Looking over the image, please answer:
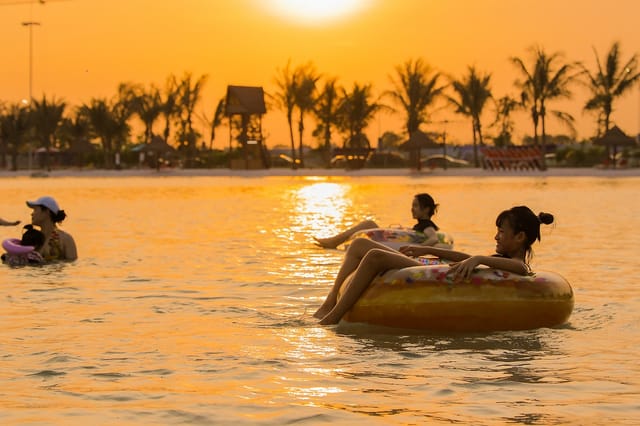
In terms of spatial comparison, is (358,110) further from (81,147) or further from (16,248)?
(16,248)

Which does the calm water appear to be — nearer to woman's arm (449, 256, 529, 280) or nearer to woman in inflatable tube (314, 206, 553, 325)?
woman in inflatable tube (314, 206, 553, 325)

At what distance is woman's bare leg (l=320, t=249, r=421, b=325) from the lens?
895 centimetres

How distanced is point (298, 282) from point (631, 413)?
22.8ft

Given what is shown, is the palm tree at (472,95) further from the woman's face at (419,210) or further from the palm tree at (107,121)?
the woman's face at (419,210)

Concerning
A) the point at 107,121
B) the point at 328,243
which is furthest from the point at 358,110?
the point at 328,243

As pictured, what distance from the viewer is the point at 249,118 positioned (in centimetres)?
7850

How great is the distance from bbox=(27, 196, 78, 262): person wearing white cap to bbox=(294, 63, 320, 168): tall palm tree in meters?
71.1

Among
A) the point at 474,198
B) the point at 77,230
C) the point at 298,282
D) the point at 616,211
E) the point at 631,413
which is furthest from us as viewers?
the point at 474,198

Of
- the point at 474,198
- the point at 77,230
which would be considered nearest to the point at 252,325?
the point at 77,230

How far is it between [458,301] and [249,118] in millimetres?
70412

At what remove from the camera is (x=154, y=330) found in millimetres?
9195

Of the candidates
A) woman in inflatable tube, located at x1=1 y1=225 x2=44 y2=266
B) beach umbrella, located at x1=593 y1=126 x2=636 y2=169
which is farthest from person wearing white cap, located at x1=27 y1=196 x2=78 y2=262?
beach umbrella, located at x1=593 y1=126 x2=636 y2=169

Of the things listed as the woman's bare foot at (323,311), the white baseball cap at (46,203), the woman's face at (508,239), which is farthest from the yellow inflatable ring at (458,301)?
the white baseball cap at (46,203)

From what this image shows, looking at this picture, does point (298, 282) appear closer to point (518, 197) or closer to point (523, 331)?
point (523, 331)
